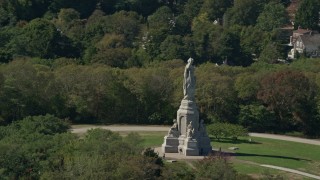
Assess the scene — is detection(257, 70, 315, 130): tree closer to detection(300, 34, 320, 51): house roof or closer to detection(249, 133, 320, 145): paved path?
detection(249, 133, 320, 145): paved path

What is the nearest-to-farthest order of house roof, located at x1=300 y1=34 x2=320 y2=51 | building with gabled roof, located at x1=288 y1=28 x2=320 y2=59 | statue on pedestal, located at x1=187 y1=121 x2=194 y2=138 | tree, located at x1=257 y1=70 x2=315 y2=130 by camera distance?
statue on pedestal, located at x1=187 y1=121 x2=194 y2=138
tree, located at x1=257 y1=70 x2=315 y2=130
building with gabled roof, located at x1=288 y1=28 x2=320 y2=59
house roof, located at x1=300 y1=34 x2=320 y2=51

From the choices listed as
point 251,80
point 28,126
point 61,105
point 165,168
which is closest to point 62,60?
point 61,105

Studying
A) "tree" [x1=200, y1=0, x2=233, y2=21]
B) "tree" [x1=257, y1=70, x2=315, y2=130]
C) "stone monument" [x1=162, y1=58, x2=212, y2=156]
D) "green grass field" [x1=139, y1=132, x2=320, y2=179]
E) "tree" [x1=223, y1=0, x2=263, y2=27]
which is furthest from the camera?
"tree" [x1=200, y1=0, x2=233, y2=21]

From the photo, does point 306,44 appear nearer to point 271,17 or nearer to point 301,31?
point 301,31

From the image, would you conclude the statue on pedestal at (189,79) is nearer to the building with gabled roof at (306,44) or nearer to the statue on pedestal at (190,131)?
the statue on pedestal at (190,131)

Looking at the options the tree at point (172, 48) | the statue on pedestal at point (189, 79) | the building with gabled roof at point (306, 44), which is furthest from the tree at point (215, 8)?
the statue on pedestal at point (189, 79)

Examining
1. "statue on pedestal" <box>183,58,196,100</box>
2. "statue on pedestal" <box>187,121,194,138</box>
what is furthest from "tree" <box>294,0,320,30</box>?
"statue on pedestal" <box>187,121,194,138</box>

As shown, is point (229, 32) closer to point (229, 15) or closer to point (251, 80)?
point (229, 15)
